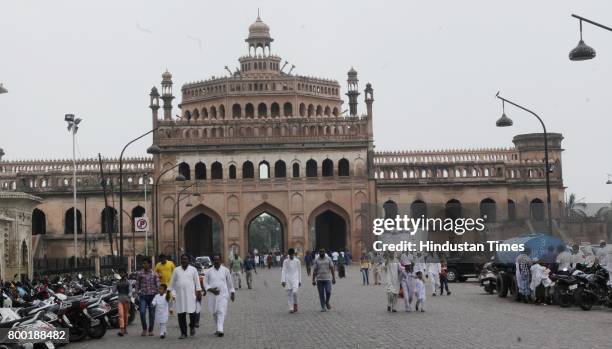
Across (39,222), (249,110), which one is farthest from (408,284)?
(249,110)

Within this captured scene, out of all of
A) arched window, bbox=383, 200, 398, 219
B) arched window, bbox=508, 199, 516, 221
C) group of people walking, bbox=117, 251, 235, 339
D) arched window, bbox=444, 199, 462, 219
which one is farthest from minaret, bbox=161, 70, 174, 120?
group of people walking, bbox=117, 251, 235, 339

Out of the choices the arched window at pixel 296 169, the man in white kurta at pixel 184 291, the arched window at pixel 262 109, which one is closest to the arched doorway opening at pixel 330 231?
the arched window at pixel 296 169

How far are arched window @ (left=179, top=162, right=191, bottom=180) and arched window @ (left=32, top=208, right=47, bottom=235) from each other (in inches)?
314

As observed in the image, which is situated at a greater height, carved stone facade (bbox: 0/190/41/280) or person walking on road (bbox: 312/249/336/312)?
carved stone facade (bbox: 0/190/41/280)

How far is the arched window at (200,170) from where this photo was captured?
56.4 m

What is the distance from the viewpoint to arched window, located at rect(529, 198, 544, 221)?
57.8 metres

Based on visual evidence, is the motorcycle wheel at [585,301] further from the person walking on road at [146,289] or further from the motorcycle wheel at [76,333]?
the motorcycle wheel at [76,333]

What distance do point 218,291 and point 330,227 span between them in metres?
43.8

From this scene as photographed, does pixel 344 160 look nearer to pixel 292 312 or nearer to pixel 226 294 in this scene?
pixel 292 312

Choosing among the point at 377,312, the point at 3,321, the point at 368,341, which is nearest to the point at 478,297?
the point at 377,312

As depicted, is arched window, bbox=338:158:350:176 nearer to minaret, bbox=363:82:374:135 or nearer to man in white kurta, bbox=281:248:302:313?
minaret, bbox=363:82:374:135

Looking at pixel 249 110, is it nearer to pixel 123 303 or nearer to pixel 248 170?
pixel 248 170

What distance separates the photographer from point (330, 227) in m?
60.1

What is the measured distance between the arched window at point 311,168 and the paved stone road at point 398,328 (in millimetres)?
33390
